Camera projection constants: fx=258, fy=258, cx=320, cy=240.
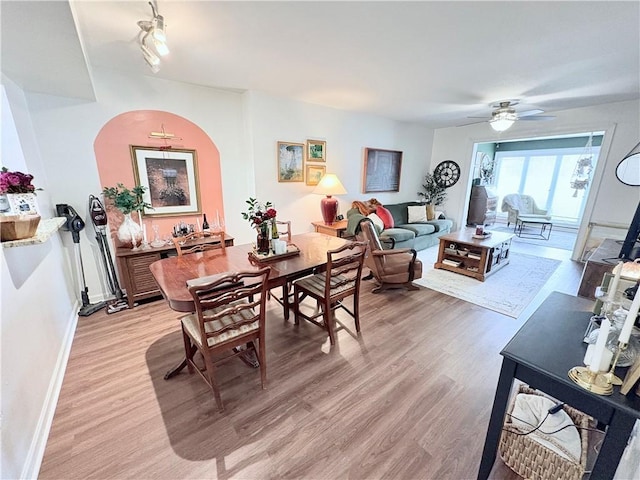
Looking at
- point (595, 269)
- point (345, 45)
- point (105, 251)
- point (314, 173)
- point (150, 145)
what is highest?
point (345, 45)

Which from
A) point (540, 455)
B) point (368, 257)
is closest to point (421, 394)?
point (540, 455)

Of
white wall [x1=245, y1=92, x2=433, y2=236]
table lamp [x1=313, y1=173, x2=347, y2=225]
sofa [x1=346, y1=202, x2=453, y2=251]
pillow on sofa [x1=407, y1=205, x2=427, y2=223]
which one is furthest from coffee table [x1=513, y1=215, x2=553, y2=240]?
table lamp [x1=313, y1=173, x2=347, y2=225]

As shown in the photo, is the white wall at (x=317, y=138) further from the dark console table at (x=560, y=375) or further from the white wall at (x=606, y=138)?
the dark console table at (x=560, y=375)

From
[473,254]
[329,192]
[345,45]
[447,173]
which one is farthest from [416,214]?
[345,45]

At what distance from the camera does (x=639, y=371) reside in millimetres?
767

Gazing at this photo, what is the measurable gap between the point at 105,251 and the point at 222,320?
200 cm

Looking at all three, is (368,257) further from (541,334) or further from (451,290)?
(541,334)

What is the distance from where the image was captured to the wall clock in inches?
232

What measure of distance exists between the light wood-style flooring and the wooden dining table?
1.25 feet

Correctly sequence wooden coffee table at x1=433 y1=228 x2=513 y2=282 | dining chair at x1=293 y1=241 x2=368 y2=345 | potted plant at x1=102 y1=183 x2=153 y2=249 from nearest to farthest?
dining chair at x1=293 y1=241 x2=368 y2=345 → potted plant at x1=102 y1=183 x2=153 y2=249 → wooden coffee table at x1=433 y1=228 x2=513 y2=282

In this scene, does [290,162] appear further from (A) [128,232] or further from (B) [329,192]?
(A) [128,232]

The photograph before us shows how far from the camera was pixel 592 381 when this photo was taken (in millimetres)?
868

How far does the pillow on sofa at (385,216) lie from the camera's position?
15.0 feet

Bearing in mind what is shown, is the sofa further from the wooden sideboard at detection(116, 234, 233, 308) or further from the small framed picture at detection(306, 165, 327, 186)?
the wooden sideboard at detection(116, 234, 233, 308)
